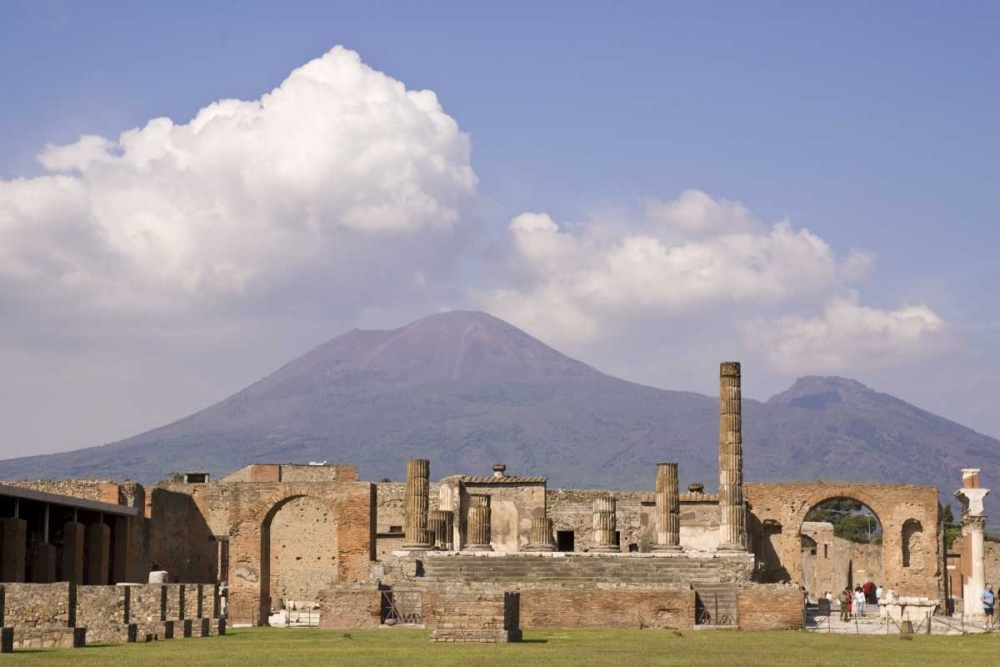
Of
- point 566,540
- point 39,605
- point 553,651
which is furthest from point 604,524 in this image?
point 39,605

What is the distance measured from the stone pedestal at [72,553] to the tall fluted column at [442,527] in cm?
1149

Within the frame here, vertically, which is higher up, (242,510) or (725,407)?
(725,407)

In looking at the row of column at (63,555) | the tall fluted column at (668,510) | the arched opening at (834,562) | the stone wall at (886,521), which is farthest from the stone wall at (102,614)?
the arched opening at (834,562)

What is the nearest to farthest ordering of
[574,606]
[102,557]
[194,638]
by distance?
[194,638], [574,606], [102,557]

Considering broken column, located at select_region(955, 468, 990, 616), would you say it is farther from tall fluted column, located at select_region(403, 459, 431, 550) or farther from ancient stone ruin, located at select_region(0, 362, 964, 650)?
tall fluted column, located at select_region(403, 459, 431, 550)

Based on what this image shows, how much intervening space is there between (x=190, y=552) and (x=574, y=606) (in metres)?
22.3

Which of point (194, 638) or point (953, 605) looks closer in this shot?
point (194, 638)

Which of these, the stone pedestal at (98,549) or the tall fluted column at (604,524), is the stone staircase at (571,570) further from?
the stone pedestal at (98,549)

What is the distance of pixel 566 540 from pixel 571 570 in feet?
50.5

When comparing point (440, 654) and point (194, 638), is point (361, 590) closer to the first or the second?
point (194, 638)

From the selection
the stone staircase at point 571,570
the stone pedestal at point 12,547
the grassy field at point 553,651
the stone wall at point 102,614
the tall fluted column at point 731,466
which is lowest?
the grassy field at point 553,651

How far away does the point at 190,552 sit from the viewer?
57406 millimetres

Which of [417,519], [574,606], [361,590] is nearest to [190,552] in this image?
[417,519]

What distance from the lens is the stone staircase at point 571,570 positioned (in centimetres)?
4481
